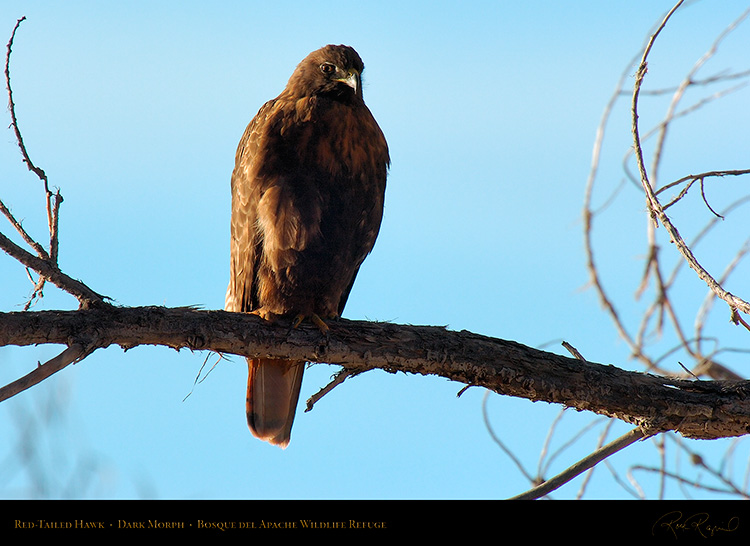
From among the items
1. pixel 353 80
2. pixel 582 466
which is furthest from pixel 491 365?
pixel 353 80

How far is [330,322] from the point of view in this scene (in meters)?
3.65

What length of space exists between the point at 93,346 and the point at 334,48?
230 cm

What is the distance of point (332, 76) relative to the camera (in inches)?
173

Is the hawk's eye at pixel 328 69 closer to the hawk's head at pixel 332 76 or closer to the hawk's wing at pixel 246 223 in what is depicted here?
the hawk's head at pixel 332 76

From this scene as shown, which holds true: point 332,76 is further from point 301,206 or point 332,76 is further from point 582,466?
point 582,466

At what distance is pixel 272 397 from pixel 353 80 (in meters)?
1.78

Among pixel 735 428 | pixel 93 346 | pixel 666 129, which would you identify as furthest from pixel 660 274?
pixel 93 346

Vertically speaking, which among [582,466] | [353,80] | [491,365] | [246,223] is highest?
[353,80]
